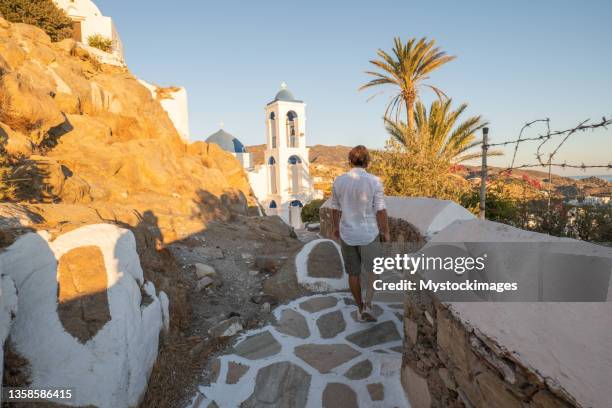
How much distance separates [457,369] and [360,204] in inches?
72.4

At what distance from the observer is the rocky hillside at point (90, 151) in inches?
224

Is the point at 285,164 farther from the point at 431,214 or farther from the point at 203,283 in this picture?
the point at 431,214

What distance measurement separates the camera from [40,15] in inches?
659

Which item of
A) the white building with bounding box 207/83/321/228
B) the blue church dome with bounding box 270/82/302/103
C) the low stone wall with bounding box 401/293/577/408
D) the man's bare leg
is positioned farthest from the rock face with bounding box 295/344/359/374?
the blue church dome with bounding box 270/82/302/103

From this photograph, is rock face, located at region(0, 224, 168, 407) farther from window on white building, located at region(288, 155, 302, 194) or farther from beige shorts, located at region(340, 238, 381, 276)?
window on white building, located at region(288, 155, 302, 194)


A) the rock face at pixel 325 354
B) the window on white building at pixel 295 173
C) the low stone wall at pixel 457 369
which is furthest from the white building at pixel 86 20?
the low stone wall at pixel 457 369

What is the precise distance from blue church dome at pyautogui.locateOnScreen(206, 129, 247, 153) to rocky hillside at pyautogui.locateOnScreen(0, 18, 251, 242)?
1973cm

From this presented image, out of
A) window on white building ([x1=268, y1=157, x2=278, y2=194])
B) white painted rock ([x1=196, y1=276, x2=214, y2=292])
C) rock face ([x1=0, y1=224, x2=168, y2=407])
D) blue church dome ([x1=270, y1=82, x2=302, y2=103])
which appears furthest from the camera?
window on white building ([x1=268, y1=157, x2=278, y2=194])

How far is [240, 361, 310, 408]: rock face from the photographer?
284cm

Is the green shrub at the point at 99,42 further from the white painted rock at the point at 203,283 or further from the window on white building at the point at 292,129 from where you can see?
the white painted rock at the point at 203,283

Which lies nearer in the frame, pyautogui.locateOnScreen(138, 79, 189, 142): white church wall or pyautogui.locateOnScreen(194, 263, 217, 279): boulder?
pyautogui.locateOnScreen(194, 263, 217, 279): boulder

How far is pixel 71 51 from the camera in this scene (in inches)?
601

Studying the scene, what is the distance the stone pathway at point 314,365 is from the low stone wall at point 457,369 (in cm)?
39

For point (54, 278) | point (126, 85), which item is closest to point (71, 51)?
point (126, 85)
